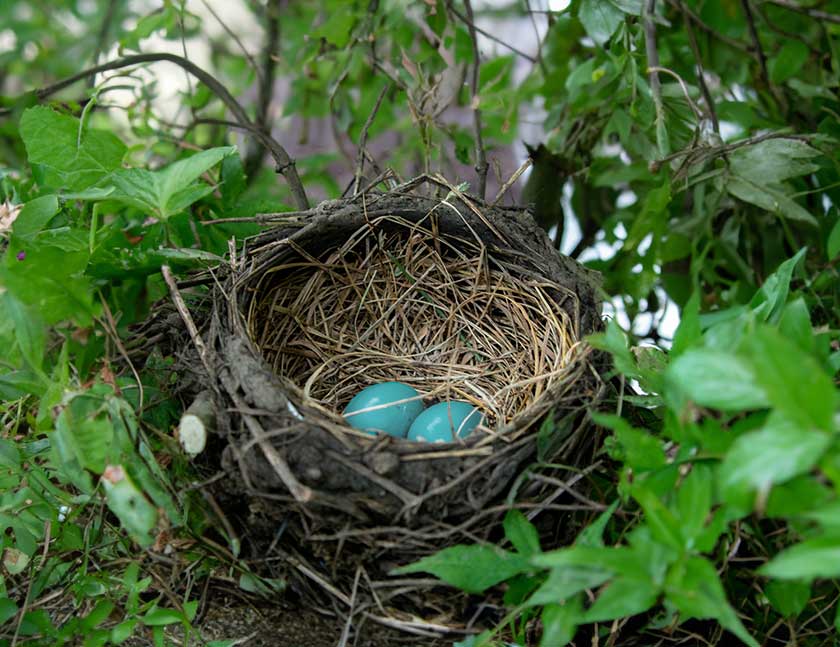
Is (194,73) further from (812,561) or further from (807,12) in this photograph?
(812,561)

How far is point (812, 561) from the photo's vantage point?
0.46 metres

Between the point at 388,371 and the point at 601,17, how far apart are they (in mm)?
510

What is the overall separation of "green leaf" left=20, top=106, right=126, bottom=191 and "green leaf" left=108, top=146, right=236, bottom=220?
11cm

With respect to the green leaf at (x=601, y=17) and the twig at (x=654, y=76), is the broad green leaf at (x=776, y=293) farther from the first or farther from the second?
the green leaf at (x=601, y=17)

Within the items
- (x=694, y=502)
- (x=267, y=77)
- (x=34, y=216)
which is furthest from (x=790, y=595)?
(x=267, y=77)

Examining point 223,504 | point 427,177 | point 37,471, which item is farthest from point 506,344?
point 37,471

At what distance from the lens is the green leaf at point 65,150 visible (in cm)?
89

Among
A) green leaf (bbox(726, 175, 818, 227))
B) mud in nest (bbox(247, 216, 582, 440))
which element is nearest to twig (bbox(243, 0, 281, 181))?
mud in nest (bbox(247, 216, 582, 440))

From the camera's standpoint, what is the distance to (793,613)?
709mm

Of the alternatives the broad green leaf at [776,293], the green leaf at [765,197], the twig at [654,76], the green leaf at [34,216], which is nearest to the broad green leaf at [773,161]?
the green leaf at [765,197]

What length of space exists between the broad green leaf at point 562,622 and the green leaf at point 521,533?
0.21 feet

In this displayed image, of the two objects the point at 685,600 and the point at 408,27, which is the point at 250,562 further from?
the point at 408,27

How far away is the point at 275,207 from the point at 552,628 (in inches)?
26.2

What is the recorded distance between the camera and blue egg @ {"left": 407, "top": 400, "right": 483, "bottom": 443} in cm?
94
